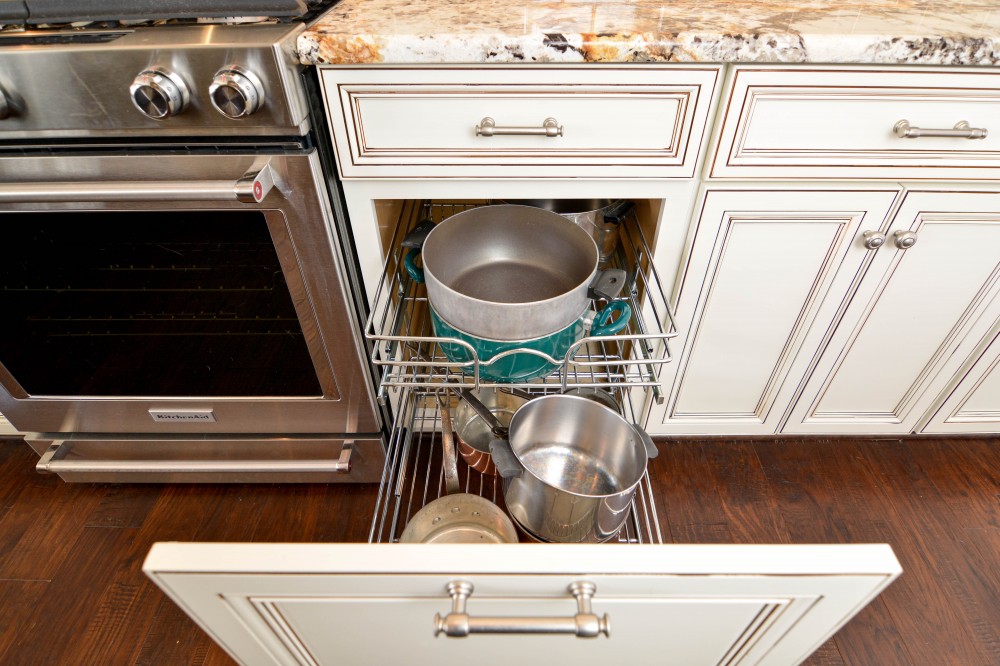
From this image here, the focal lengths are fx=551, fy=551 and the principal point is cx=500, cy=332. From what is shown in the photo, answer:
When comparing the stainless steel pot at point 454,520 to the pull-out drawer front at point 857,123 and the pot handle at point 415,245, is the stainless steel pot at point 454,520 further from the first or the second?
the pull-out drawer front at point 857,123

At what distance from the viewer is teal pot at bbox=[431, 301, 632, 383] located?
30.5 inches

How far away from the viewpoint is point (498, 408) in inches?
44.0

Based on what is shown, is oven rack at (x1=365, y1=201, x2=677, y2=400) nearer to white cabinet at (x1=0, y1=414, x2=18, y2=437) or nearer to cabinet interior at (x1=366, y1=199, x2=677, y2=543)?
cabinet interior at (x1=366, y1=199, x2=677, y2=543)

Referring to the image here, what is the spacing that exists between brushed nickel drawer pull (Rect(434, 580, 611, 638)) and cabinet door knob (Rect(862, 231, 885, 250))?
74 cm

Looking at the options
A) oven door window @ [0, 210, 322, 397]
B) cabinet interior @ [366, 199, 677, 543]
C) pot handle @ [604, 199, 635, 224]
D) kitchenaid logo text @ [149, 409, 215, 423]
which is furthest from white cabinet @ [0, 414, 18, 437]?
pot handle @ [604, 199, 635, 224]

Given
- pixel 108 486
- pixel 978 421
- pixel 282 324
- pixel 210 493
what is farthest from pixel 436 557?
pixel 978 421

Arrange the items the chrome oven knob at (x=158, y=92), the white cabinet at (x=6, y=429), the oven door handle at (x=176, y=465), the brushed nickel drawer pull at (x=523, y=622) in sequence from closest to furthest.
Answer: the brushed nickel drawer pull at (x=523, y=622) → the chrome oven knob at (x=158, y=92) → the oven door handle at (x=176, y=465) → the white cabinet at (x=6, y=429)

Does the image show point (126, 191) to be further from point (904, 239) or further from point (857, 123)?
point (904, 239)

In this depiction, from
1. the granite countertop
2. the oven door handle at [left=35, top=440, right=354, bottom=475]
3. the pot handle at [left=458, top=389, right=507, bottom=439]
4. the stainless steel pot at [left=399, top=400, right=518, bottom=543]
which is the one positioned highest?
the granite countertop

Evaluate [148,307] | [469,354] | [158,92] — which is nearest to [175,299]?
[148,307]

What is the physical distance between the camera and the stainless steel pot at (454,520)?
92cm

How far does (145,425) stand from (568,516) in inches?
33.7

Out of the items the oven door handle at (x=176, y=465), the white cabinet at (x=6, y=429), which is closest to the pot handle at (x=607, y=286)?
the oven door handle at (x=176, y=465)

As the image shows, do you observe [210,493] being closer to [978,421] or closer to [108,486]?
[108,486]
